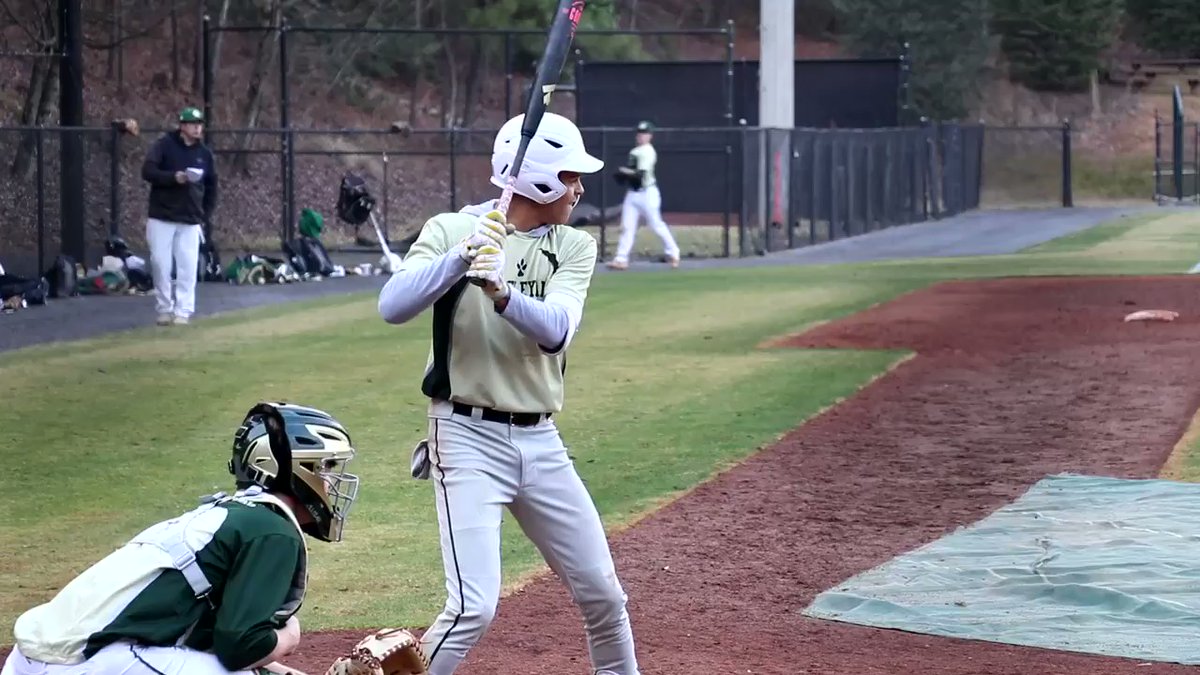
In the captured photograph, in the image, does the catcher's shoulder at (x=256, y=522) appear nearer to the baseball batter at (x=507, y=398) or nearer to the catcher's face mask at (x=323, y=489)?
the catcher's face mask at (x=323, y=489)

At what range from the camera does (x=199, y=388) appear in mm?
13406

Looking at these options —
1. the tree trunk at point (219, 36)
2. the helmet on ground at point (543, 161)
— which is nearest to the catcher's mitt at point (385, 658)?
the helmet on ground at point (543, 161)

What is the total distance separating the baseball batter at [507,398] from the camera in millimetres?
4863

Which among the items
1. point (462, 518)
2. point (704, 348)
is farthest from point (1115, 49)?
point (462, 518)

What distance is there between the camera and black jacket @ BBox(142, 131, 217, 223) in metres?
16.7

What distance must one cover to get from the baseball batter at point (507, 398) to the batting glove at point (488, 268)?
0.12m

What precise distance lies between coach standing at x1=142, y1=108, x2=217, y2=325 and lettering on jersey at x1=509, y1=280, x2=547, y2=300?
40.2 ft

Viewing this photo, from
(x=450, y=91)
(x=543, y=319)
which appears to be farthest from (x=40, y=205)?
(x=450, y=91)

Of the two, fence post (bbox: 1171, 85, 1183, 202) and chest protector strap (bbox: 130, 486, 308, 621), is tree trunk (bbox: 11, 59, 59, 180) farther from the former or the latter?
fence post (bbox: 1171, 85, 1183, 202)

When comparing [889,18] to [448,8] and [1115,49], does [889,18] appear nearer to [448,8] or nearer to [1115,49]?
[1115,49]

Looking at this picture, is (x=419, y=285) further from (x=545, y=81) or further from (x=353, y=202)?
(x=353, y=202)

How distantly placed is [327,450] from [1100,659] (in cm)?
357

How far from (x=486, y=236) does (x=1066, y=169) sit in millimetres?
43164

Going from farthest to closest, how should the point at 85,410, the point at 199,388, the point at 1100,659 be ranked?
the point at 199,388 → the point at 85,410 → the point at 1100,659
